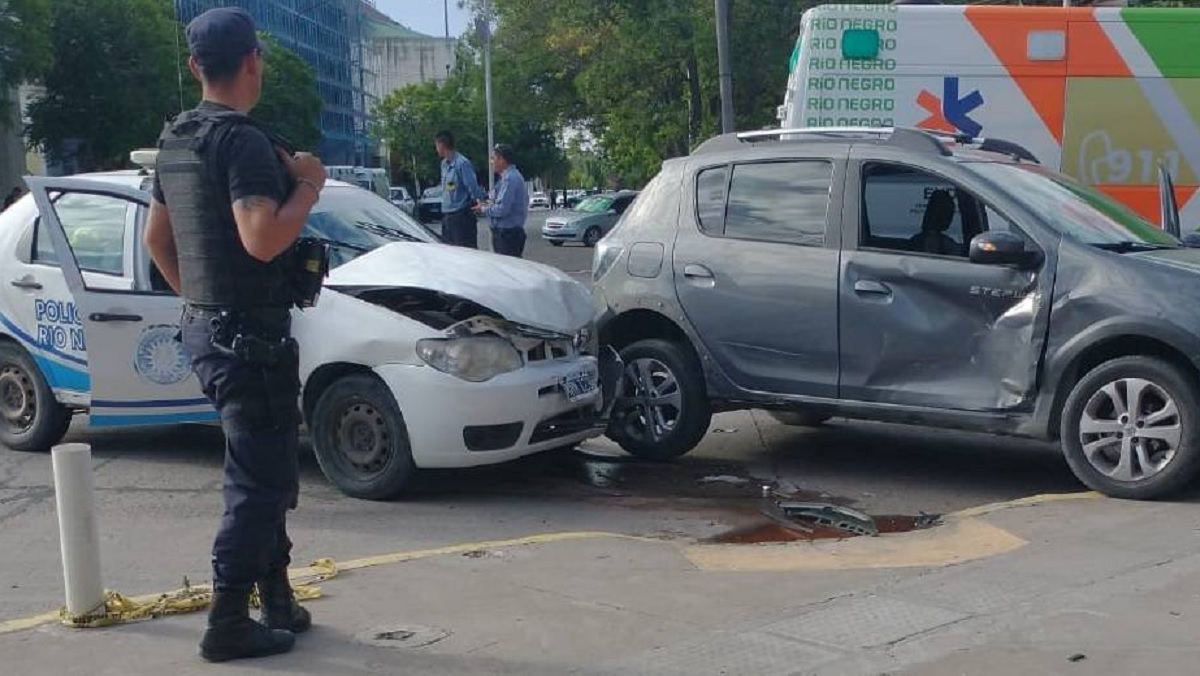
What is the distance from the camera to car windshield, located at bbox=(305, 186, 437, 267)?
796 centimetres

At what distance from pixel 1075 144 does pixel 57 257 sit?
7846 millimetres

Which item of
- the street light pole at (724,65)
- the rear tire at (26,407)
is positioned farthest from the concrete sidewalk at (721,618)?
the street light pole at (724,65)

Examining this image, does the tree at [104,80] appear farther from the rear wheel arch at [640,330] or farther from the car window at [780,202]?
the car window at [780,202]

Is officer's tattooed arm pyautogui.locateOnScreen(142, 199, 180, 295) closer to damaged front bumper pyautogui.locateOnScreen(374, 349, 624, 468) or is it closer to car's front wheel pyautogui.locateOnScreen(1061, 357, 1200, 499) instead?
damaged front bumper pyautogui.locateOnScreen(374, 349, 624, 468)

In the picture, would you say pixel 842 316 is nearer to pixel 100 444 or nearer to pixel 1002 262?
pixel 1002 262

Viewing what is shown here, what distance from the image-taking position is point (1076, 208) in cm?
764

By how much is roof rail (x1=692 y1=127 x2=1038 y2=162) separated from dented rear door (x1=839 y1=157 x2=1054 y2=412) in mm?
208

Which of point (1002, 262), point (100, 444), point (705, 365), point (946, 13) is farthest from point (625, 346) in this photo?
point (946, 13)

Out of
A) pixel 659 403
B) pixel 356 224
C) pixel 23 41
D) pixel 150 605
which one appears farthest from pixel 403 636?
pixel 23 41

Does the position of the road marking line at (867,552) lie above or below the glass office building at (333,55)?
below

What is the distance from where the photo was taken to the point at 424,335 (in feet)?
23.1

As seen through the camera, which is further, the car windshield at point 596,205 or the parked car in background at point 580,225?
the car windshield at point 596,205

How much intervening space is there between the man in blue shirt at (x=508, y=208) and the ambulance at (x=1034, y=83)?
372 centimetres

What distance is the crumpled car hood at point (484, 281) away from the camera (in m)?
7.25
